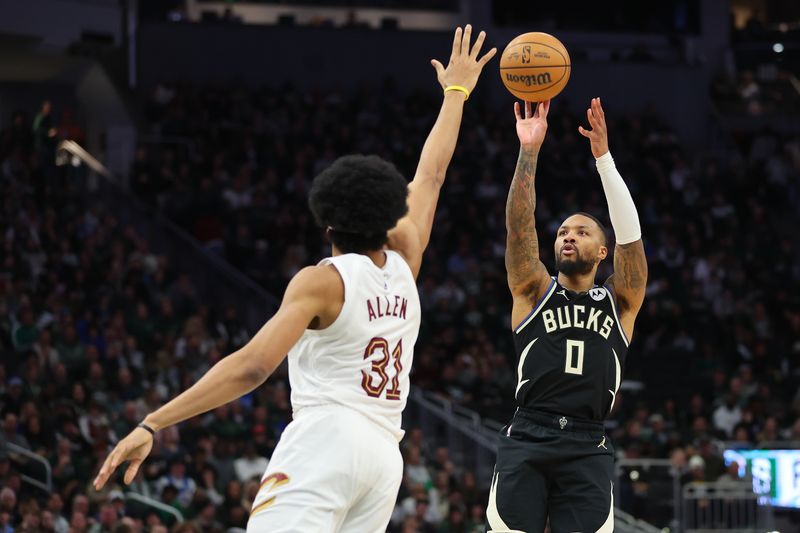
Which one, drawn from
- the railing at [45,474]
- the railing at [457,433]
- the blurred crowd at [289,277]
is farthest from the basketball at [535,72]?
the railing at [457,433]

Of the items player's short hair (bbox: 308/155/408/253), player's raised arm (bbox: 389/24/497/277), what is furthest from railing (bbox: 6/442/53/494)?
player's short hair (bbox: 308/155/408/253)

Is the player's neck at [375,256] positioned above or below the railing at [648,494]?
above

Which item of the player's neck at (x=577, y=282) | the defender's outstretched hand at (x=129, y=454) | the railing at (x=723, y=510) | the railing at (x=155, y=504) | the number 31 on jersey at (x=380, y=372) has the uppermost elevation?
the player's neck at (x=577, y=282)

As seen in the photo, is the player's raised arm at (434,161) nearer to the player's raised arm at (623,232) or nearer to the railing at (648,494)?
the player's raised arm at (623,232)

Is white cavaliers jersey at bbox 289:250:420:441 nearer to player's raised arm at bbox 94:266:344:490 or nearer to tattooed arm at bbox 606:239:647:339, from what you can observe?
player's raised arm at bbox 94:266:344:490

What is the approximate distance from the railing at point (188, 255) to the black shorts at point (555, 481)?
44.7 ft

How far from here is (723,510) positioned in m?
17.6

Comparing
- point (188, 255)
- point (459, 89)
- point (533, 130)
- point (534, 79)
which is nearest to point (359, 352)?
point (459, 89)

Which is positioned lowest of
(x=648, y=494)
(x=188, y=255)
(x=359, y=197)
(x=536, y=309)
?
(x=648, y=494)

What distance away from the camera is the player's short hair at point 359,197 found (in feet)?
14.9

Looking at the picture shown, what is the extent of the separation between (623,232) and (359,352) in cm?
271

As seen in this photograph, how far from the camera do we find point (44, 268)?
18.3m

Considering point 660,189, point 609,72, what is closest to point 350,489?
point 660,189

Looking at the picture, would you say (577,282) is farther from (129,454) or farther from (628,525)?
(628,525)
